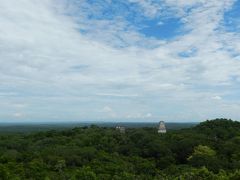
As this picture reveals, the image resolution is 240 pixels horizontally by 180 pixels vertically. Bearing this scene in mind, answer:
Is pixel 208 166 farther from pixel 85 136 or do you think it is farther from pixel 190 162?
pixel 85 136

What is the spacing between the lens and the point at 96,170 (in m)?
31.8

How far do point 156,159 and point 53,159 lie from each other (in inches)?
400

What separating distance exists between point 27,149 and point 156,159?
45.5ft

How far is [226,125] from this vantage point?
5647cm

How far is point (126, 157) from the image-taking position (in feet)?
129

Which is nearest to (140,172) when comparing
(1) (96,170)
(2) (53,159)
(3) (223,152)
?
(1) (96,170)

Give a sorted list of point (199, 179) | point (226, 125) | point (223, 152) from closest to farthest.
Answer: point (199, 179) → point (223, 152) → point (226, 125)

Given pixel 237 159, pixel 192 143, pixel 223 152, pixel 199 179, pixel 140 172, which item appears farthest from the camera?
pixel 192 143

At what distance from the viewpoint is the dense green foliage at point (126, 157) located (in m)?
30.2

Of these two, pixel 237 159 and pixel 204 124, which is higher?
pixel 204 124

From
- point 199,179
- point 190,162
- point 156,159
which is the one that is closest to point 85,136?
point 156,159

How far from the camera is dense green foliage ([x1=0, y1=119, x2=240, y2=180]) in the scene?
99.0 ft

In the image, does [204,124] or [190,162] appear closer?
[190,162]

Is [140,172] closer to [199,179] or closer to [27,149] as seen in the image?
[199,179]
